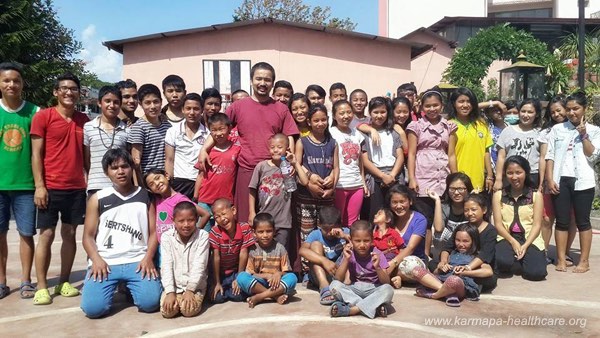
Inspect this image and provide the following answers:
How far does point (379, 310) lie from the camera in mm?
4262

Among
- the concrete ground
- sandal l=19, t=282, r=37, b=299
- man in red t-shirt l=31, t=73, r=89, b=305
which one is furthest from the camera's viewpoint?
sandal l=19, t=282, r=37, b=299

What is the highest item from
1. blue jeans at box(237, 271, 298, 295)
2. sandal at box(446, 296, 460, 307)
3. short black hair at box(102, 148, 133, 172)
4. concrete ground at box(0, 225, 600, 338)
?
short black hair at box(102, 148, 133, 172)

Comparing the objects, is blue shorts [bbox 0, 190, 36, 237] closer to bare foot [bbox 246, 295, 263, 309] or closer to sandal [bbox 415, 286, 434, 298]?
bare foot [bbox 246, 295, 263, 309]

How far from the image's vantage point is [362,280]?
462cm

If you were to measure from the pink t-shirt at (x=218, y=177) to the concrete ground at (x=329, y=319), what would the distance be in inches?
40.6

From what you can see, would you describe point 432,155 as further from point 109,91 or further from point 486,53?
point 486,53

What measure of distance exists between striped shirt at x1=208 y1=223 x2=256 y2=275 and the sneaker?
136 centimetres

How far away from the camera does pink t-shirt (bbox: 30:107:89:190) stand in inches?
185

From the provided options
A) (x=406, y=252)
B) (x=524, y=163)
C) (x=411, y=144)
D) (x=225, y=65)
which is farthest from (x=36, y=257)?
(x=225, y=65)

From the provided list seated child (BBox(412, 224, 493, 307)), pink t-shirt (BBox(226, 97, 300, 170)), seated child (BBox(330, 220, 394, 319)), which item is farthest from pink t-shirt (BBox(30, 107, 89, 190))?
seated child (BBox(412, 224, 493, 307))

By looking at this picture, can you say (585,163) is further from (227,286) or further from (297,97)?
(227,286)

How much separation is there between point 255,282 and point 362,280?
0.91 m

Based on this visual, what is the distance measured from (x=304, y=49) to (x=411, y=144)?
1025cm

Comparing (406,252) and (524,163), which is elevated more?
(524,163)
